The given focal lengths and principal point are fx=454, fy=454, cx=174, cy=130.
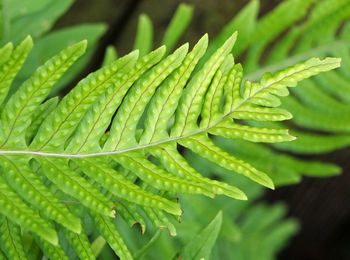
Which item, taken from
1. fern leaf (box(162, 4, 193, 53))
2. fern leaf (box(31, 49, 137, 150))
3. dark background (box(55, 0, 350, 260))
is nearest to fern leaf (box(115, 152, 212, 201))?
fern leaf (box(31, 49, 137, 150))

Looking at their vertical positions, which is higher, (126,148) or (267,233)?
(126,148)

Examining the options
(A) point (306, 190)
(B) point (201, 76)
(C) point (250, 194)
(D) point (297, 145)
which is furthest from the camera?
(A) point (306, 190)

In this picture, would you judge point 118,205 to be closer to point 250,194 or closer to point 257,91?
point 257,91

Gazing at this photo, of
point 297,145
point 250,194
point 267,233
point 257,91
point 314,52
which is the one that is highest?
point 257,91

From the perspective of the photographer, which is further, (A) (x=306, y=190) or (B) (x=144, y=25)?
(A) (x=306, y=190)

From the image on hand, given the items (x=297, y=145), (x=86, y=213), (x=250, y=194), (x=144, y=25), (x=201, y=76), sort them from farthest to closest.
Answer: (x=250, y=194) → (x=297, y=145) → (x=144, y=25) → (x=86, y=213) → (x=201, y=76)

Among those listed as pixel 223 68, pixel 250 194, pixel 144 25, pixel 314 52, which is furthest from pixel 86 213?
pixel 250 194

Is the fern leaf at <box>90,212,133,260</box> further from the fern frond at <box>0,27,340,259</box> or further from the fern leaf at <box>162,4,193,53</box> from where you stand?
the fern leaf at <box>162,4,193,53</box>
